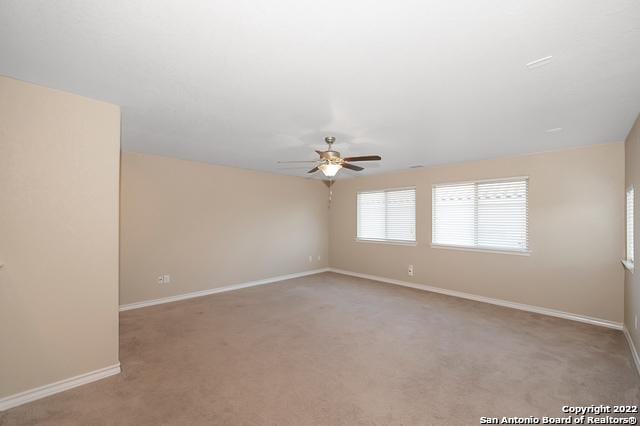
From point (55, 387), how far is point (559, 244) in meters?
5.99

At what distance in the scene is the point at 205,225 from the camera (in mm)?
5184

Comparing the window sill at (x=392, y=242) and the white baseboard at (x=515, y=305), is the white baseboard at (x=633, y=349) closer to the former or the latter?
the white baseboard at (x=515, y=305)

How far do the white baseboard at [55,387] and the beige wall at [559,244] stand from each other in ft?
16.4

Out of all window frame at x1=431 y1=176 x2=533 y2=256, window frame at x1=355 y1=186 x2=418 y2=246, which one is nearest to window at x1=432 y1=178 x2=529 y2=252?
window frame at x1=431 y1=176 x2=533 y2=256

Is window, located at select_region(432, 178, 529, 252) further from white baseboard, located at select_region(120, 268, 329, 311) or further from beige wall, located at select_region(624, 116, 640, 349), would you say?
white baseboard, located at select_region(120, 268, 329, 311)

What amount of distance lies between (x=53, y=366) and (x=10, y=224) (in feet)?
3.91

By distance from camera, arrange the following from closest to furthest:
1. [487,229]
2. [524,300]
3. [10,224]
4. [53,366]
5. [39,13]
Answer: [39,13] → [10,224] → [53,366] → [524,300] → [487,229]

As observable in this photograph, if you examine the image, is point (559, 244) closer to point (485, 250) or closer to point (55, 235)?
point (485, 250)

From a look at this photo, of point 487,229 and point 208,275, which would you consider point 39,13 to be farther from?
point 487,229

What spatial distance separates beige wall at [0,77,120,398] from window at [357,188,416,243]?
503cm

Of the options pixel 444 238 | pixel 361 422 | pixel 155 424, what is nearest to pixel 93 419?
pixel 155 424

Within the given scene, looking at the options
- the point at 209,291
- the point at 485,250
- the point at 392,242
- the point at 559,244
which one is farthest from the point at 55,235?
the point at 559,244

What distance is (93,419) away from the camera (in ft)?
6.47

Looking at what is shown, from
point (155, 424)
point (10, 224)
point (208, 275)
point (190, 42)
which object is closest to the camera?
point (190, 42)
